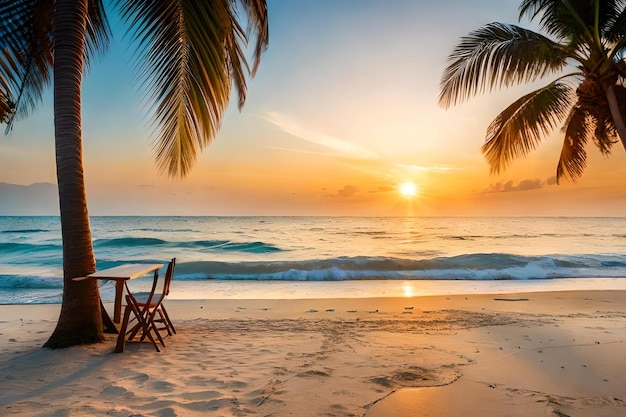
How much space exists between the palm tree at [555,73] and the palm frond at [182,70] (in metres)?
5.44

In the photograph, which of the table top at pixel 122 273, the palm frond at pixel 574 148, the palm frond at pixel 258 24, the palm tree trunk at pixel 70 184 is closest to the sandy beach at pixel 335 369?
the palm tree trunk at pixel 70 184

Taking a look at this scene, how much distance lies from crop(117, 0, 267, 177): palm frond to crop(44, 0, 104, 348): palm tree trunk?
83cm

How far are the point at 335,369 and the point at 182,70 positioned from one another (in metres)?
4.78

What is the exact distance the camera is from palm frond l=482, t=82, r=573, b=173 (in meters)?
8.87

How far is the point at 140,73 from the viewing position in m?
6.03

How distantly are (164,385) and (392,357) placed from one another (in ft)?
9.17

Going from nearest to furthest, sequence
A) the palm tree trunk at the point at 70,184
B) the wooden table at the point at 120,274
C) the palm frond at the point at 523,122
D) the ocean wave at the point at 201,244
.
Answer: the wooden table at the point at 120,274, the palm tree trunk at the point at 70,184, the palm frond at the point at 523,122, the ocean wave at the point at 201,244

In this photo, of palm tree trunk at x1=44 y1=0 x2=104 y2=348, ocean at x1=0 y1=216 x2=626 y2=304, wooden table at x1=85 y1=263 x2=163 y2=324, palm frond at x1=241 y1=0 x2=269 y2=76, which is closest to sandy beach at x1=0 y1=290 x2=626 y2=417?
palm tree trunk at x1=44 y1=0 x2=104 y2=348

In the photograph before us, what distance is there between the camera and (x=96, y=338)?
5.71m

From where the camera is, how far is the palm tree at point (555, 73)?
686cm

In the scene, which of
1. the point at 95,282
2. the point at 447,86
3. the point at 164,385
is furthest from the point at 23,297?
the point at 447,86

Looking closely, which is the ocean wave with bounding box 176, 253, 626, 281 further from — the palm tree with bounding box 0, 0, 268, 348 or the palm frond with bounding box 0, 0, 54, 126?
the palm tree with bounding box 0, 0, 268, 348

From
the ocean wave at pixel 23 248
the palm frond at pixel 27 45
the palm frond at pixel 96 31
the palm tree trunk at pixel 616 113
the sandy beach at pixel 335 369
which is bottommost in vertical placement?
the ocean wave at pixel 23 248

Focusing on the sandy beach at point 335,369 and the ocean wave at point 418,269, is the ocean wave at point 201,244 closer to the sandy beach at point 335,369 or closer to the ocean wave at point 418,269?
the ocean wave at point 418,269
